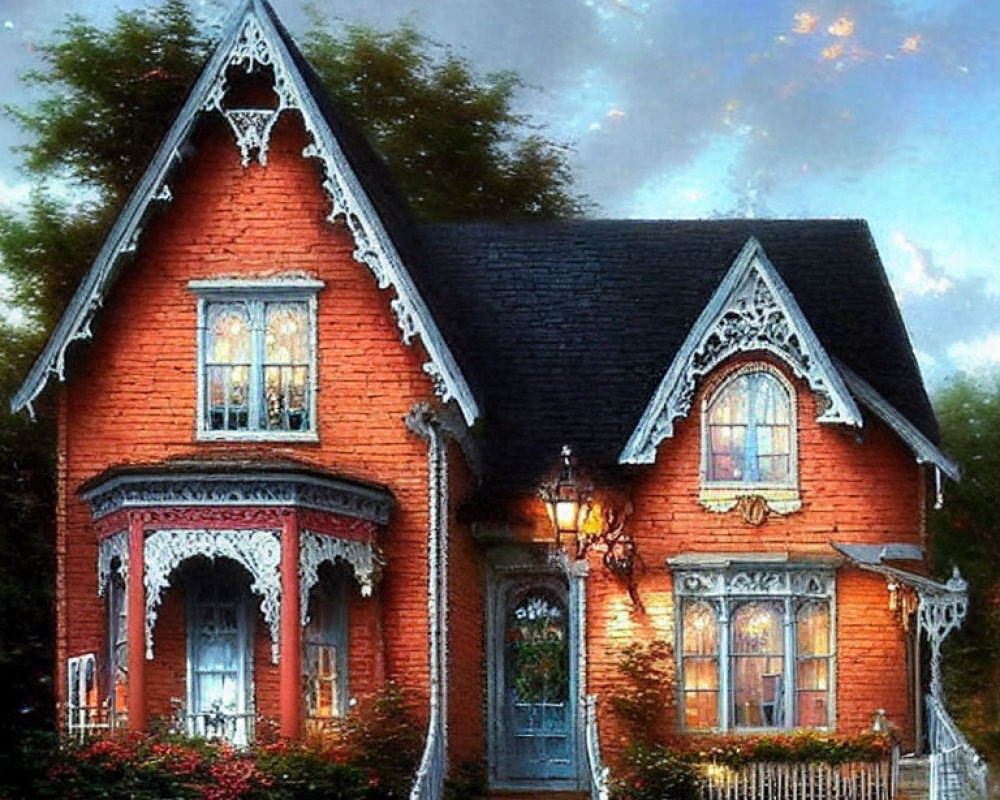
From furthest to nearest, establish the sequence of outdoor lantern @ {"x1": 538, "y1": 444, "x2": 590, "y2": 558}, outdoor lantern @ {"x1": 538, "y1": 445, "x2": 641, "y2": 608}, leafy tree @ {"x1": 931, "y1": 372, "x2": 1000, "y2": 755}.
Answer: leafy tree @ {"x1": 931, "y1": 372, "x2": 1000, "y2": 755}, outdoor lantern @ {"x1": 538, "y1": 445, "x2": 641, "y2": 608}, outdoor lantern @ {"x1": 538, "y1": 444, "x2": 590, "y2": 558}

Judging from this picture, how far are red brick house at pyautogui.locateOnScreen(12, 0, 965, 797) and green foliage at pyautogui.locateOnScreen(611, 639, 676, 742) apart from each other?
9.3 inches

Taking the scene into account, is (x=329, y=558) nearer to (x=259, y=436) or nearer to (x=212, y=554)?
(x=212, y=554)

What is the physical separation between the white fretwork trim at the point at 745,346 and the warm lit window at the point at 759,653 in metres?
2.21

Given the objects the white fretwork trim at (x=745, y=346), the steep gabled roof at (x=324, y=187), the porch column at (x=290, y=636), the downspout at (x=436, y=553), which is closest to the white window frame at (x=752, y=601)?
the white fretwork trim at (x=745, y=346)

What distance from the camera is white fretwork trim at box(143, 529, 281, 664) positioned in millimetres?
30766

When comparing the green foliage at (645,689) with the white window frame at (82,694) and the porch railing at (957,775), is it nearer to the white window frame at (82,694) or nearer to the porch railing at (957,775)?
the porch railing at (957,775)

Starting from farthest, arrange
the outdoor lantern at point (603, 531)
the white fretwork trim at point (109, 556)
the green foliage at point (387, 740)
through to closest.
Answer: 1. the outdoor lantern at point (603, 531)
2. the white fretwork trim at point (109, 556)
3. the green foliage at point (387, 740)

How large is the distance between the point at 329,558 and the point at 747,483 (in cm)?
608

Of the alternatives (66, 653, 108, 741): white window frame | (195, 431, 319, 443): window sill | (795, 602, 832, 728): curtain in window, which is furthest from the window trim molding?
(66, 653, 108, 741): white window frame

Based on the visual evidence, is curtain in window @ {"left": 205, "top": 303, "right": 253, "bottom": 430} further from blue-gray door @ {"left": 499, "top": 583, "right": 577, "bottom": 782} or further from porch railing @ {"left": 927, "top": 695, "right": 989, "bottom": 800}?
porch railing @ {"left": 927, "top": 695, "right": 989, "bottom": 800}

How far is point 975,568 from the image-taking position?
47344 mm

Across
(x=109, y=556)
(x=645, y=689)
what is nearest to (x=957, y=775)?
(x=645, y=689)

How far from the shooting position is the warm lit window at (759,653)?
3384 centimetres

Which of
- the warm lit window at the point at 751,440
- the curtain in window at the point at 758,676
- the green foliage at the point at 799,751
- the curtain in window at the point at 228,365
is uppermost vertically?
the curtain in window at the point at 228,365
